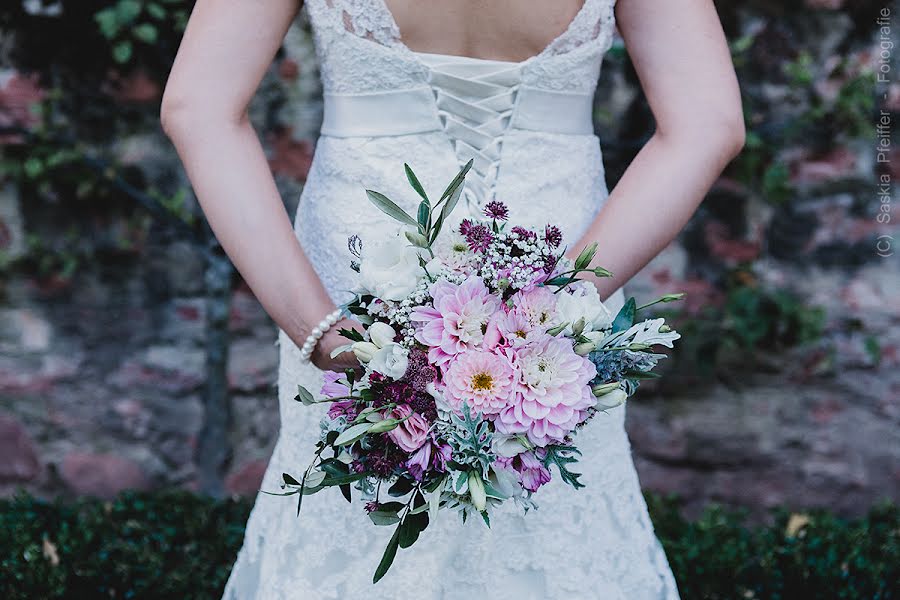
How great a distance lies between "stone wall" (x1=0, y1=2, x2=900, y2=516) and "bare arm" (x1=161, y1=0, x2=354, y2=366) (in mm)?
1855

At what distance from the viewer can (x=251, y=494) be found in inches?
128

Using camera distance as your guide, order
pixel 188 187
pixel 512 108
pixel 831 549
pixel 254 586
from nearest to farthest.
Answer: pixel 512 108, pixel 254 586, pixel 831 549, pixel 188 187

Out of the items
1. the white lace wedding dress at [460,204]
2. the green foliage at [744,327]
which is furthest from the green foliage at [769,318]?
the white lace wedding dress at [460,204]

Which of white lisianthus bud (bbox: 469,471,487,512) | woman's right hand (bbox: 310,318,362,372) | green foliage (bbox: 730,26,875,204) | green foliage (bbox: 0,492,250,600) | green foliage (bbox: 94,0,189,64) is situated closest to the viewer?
white lisianthus bud (bbox: 469,471,487,512)

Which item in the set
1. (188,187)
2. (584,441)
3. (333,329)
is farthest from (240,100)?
(188,187)

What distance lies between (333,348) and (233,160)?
12.9 inches

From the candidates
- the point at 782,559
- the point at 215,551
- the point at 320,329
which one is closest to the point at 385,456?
the point at 320,329

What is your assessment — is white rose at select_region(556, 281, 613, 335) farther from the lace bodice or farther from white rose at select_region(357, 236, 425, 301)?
the lace bodice

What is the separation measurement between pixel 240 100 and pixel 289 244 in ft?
0.78

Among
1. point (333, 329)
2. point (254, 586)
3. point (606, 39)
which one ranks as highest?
point (606, 39)

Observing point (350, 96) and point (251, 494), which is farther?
point (251, 494)

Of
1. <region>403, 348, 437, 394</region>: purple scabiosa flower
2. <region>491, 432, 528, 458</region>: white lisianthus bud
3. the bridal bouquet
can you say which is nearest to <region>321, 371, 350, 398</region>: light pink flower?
the bridal bouquet

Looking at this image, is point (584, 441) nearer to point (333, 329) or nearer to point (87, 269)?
point (333, 329)

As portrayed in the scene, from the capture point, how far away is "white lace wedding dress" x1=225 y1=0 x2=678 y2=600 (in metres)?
1.41
